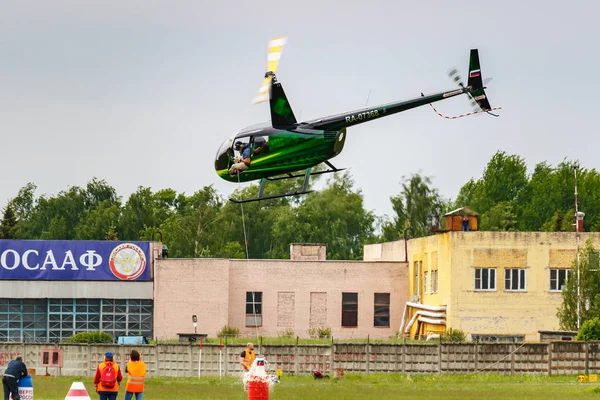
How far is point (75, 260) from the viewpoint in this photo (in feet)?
301

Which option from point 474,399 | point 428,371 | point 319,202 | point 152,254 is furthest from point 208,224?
point 474,399

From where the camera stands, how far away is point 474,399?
169 feet

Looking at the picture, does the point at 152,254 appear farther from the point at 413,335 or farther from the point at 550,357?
the point at 550,357

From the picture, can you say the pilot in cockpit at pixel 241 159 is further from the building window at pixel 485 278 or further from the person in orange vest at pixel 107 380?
the building window at pixel 485 278

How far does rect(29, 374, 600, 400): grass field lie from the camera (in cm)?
5310

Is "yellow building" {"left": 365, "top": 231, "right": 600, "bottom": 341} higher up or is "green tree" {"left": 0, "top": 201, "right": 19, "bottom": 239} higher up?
"green tree" {"left": 0, "top": 201, "right": 19, "bottom": 239}

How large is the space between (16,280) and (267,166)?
4702cm

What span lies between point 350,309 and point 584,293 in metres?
17.2

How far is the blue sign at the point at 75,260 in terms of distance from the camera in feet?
300

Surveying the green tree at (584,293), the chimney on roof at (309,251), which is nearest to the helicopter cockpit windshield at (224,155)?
the green tree at (584,293)

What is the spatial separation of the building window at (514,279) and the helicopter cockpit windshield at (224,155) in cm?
3931

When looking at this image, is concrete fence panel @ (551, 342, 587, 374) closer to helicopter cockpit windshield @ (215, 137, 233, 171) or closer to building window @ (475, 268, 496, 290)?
building window @ (475, 268, 496, 290)

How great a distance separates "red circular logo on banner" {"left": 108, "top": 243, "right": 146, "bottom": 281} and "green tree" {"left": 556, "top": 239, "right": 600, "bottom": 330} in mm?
26692

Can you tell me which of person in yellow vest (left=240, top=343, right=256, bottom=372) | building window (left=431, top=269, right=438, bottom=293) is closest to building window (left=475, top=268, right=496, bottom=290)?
building window (left=431, top=269, right=438, bottom=293)
